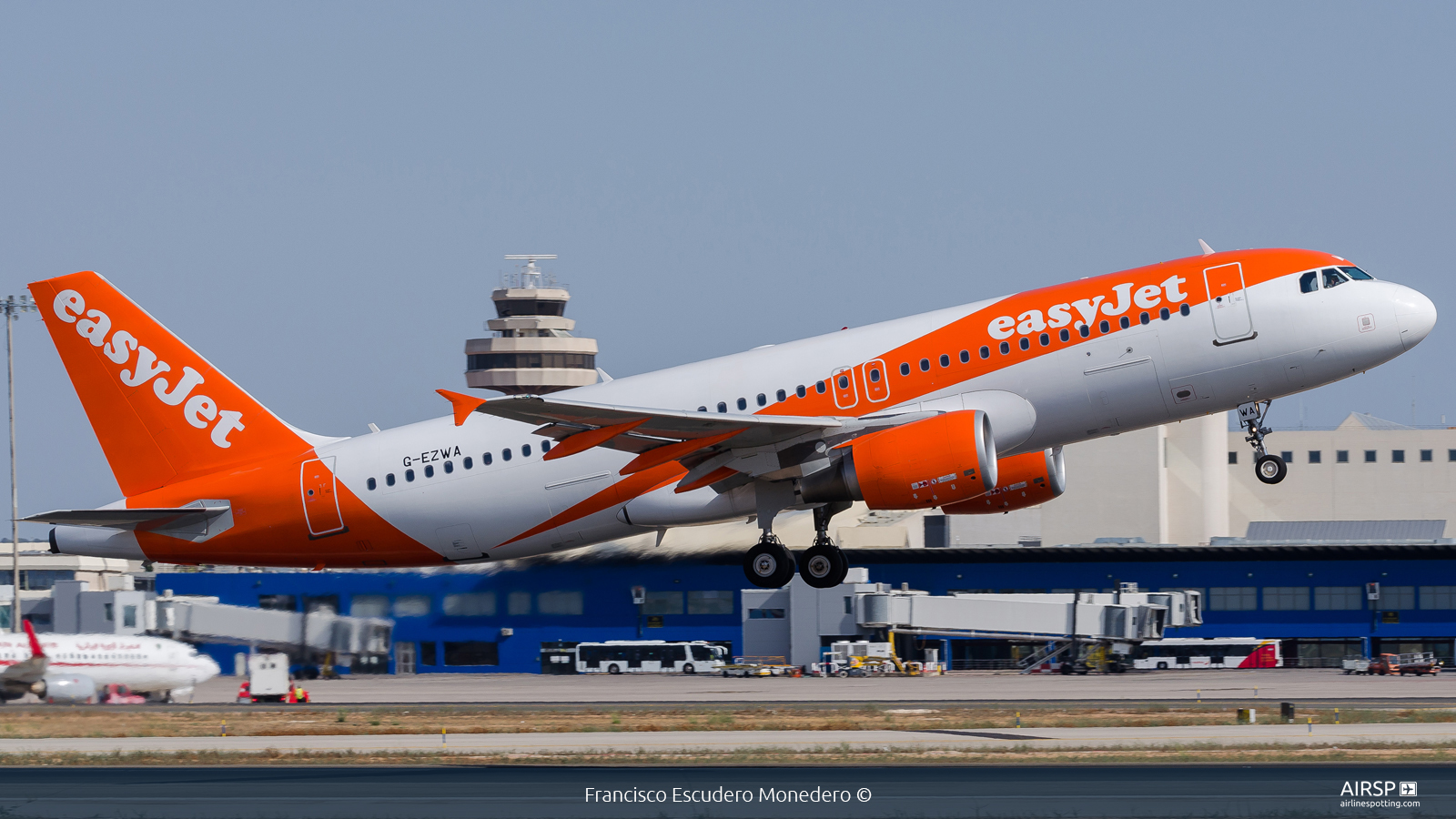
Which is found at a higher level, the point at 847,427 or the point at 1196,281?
the point at 1196,281

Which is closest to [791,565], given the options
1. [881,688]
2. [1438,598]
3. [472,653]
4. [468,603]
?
[881,688]

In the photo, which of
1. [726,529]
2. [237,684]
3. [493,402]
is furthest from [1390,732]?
[237,684]

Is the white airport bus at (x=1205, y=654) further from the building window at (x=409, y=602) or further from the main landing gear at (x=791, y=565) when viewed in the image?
the main landing gear at (x=791, y=565)

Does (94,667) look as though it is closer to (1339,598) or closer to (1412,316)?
(1412,316)

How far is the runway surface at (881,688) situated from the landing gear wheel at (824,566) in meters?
19.5

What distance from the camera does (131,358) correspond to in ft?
128

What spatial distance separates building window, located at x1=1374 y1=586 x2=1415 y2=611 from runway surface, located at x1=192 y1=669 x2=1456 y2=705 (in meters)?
14.4

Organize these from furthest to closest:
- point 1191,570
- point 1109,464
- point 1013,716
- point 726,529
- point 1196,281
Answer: point 1109,464 < point 1191,570 < point 726,529 < point 1013,716 < point 1196,281

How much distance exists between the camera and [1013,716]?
46.2 meters

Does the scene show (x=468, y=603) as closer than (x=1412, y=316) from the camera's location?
No

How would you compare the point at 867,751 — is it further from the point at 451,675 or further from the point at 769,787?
the point at 451,675

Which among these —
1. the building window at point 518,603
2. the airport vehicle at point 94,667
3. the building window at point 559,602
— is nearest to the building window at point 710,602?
the building window at point 559,602

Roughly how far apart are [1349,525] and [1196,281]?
288 feet

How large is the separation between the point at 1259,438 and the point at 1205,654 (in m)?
43.7
